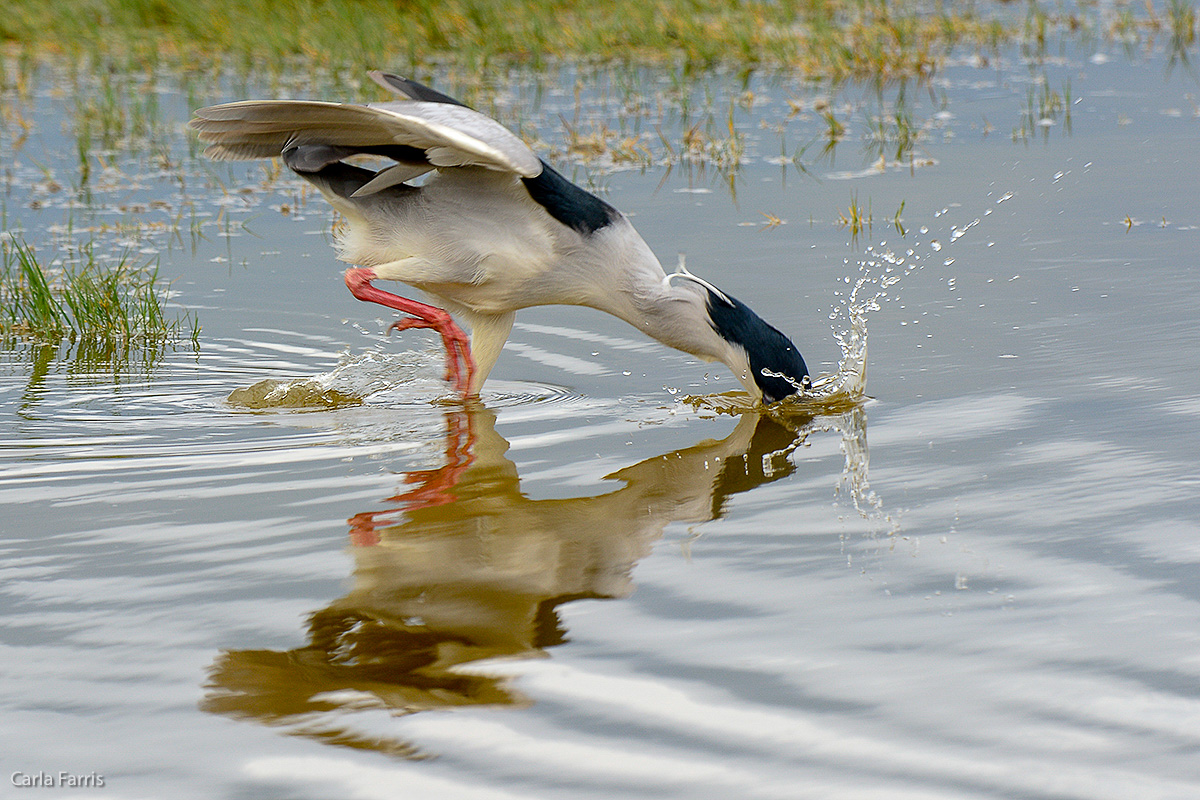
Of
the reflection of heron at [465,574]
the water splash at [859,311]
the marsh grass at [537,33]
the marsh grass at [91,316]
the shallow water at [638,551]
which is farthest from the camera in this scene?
the marsh grass at [537,33]

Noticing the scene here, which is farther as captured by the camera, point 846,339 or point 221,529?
point 846,339

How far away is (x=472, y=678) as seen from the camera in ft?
8.92

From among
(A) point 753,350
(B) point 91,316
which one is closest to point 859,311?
(A) point 753,350

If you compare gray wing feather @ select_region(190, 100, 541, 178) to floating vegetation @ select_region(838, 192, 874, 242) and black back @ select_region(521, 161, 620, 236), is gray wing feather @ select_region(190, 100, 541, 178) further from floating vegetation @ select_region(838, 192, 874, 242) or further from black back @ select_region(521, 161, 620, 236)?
floating vegetation @ select_region(838, 192, 874, 242)

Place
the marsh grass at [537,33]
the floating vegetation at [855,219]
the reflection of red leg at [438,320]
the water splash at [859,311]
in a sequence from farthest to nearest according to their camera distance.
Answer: the marsh grass at [537,33] → the floating vegetation at [855,219] → the reflection of red leg at [438,320] → the water splash at [859,311]

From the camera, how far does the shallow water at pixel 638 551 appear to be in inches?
96.3

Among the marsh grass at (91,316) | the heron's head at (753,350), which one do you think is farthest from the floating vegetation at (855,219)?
the marsh grass at (91,316)

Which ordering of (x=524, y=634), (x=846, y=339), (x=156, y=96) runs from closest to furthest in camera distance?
(x=524, y=634), (x=846, y=339), (x=156, y=96)

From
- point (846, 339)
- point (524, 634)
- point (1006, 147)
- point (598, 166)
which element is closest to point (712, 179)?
point (598, 166)

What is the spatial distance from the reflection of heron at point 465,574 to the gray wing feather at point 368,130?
0.88 metres

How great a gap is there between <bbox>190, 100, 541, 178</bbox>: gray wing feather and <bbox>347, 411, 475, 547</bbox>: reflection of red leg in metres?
0.85

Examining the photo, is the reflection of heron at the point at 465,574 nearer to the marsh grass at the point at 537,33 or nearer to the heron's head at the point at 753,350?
the heron's head at the point at 753,350

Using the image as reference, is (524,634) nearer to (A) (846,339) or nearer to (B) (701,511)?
(B) (701,511)

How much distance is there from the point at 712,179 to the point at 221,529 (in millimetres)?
5219
